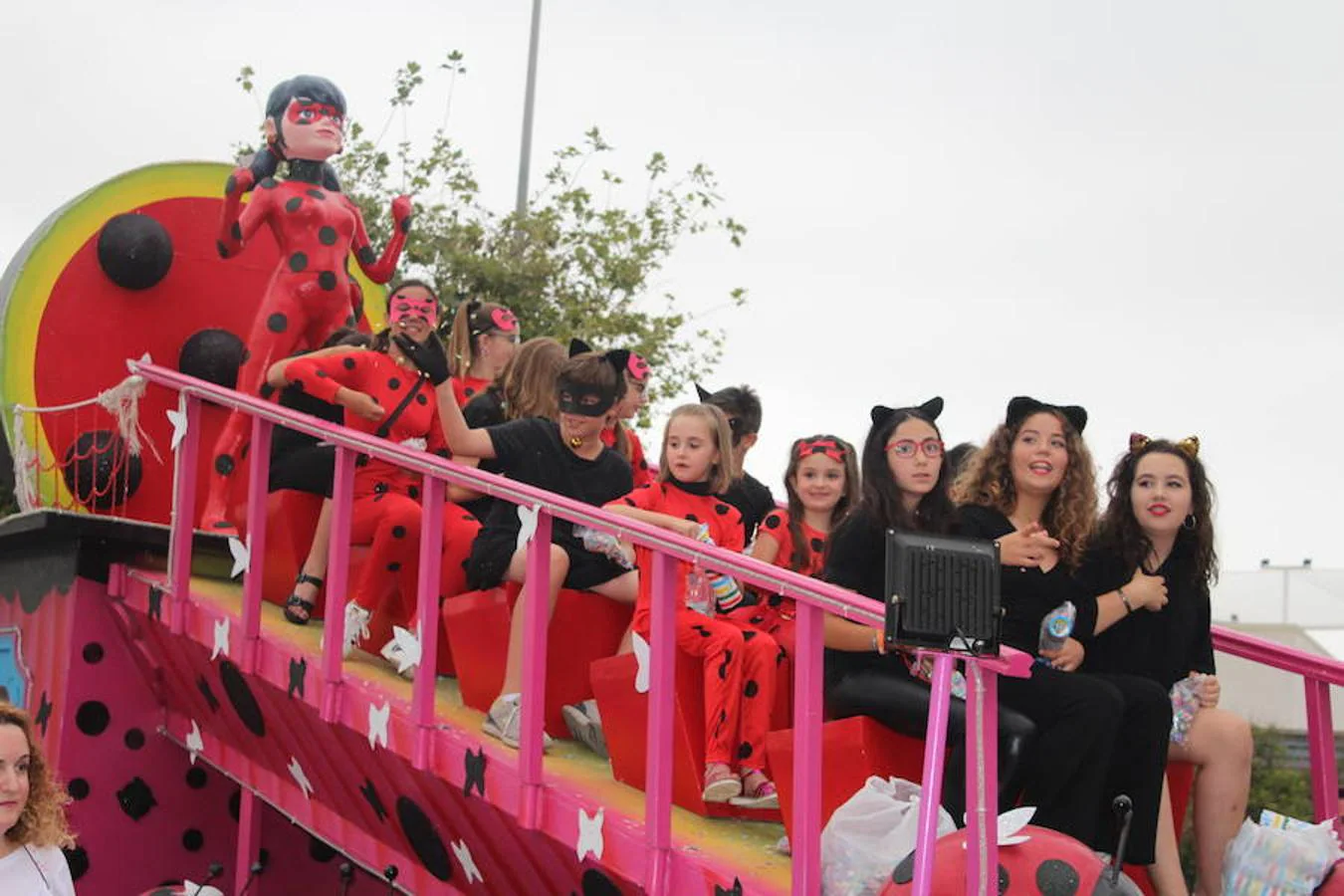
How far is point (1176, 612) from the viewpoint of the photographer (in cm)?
495

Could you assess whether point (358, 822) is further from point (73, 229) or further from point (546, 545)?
point (73, 229)

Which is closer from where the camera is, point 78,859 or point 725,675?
point 725,675

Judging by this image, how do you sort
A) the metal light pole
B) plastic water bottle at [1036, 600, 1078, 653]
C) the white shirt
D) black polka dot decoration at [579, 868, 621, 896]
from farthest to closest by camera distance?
the metal light pole < plastic water bottle at [1036, 600, 1078, 653] < black polka dot decoration at [579, 868, 621, 896] < the white shirt

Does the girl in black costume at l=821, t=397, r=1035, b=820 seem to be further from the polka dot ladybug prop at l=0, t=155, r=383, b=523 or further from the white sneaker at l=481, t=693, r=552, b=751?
the polka dot ladybug prop at l=0, t=155, r=383, b=523

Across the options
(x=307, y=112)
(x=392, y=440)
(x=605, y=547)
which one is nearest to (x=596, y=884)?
(x=605, y=547)

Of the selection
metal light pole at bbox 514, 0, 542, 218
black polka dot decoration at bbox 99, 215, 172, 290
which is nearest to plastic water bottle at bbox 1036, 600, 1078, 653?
black polka dot decoration at bbox 99, 215, 172, 290

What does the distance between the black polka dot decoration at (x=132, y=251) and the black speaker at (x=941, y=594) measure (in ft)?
18.3

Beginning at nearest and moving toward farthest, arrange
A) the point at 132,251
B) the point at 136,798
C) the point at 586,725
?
the point at 586,725
the point at 136,798
the point at 132,251

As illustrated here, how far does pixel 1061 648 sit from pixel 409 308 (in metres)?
2.66

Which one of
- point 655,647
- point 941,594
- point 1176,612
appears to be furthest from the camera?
point 1176,612

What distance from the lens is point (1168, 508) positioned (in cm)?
497

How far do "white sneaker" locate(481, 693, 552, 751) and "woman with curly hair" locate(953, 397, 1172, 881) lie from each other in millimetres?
1366

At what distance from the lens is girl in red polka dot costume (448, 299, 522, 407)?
6887 millimetres

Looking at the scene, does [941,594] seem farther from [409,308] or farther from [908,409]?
[409,308]
